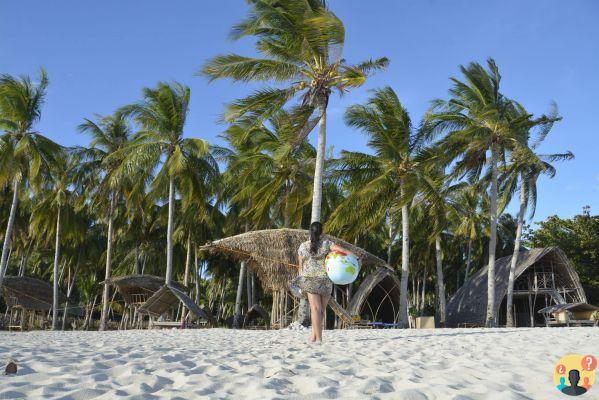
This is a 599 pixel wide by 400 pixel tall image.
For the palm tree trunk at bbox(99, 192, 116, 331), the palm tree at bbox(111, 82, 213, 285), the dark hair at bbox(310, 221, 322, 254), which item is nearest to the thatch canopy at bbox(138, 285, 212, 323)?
the palm tree at bbox(111, 82, 213, 285)

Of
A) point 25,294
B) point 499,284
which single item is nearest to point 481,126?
point 499,284

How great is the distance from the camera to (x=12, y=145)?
701 inches

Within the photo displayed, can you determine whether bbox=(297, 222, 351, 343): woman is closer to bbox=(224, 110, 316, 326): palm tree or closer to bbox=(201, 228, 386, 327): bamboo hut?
bbox=(201, 228, 386, 327): bamboo hut

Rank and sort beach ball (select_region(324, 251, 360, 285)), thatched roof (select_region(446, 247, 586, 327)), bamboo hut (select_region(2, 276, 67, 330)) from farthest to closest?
1. thatched roof (select_region(446, 247, 586, 327))
2. bamboo hut (select_region(2, 276, 67, 330))
3. beach ball (select_region(324, 251, 360, 285))

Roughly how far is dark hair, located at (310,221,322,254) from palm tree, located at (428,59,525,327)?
11931 millimetres

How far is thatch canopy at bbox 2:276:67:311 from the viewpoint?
73.5 ft

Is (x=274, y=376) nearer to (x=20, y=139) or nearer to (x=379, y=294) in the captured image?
(x=20, y=139)

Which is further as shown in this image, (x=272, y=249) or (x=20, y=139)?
(x=20, y=139)

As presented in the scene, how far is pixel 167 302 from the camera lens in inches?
672

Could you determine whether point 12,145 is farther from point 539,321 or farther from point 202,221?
point 539,321

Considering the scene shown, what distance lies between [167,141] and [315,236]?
13962 mm

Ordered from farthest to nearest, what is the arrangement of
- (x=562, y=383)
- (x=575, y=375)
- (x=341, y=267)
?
1. (x=341, y=267)
2. (x=562, y=383)
3. (x=575, y=375)

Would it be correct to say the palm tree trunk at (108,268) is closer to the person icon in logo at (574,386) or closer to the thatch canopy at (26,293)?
the thatch canopy at (26,293)

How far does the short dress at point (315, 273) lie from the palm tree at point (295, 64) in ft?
20.3
